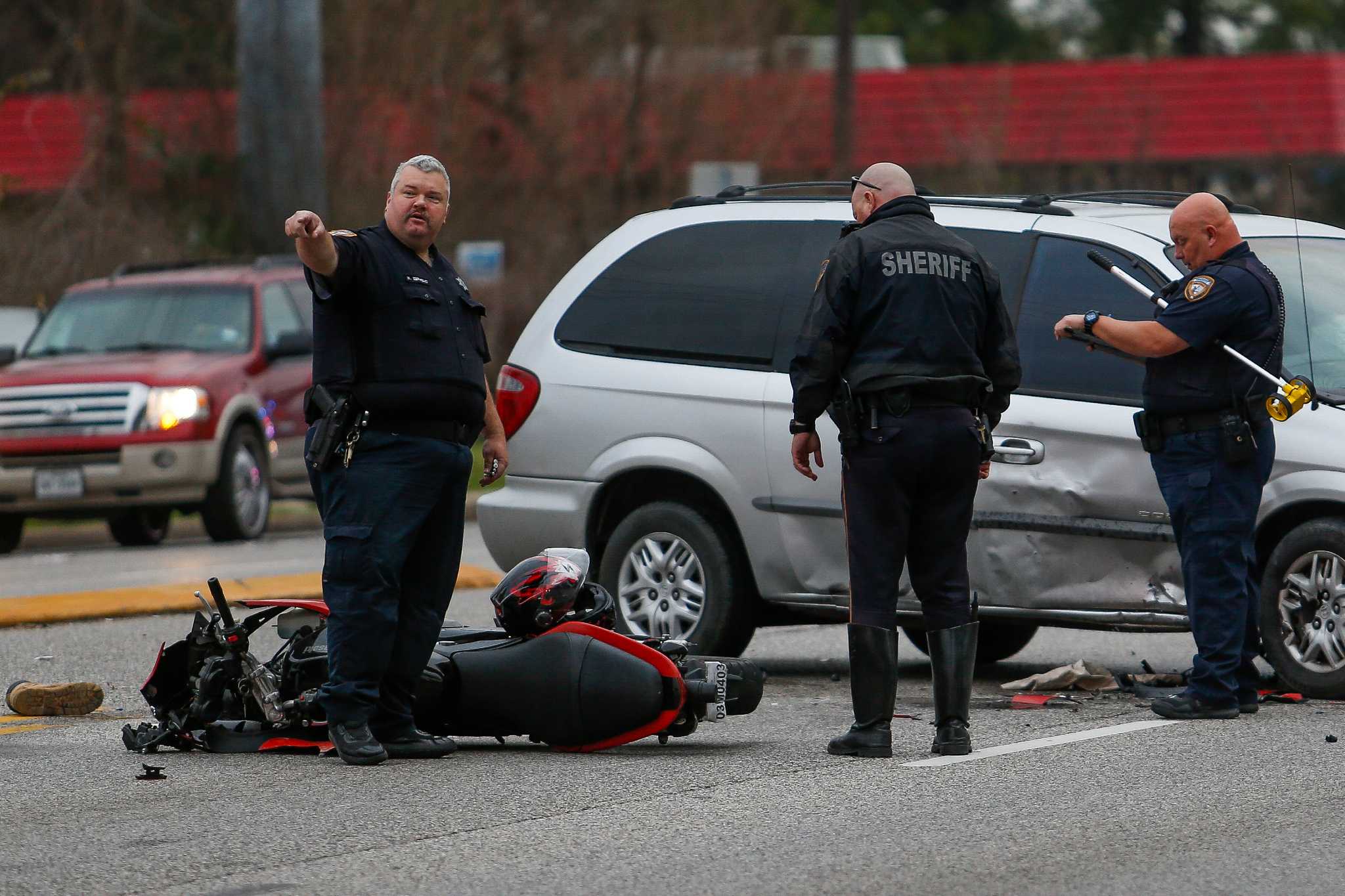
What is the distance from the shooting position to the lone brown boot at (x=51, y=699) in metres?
8.30

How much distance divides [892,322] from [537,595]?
4.83 ft

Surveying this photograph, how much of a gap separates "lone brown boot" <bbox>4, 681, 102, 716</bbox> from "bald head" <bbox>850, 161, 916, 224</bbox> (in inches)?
135

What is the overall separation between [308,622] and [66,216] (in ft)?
65.4

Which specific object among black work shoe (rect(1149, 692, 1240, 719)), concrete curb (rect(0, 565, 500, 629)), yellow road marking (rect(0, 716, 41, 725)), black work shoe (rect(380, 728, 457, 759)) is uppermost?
black work shoe (rect(380, 728, 457, 759))

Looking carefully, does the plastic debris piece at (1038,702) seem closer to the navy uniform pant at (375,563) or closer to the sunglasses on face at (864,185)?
the sunglasses on face at (864,185)

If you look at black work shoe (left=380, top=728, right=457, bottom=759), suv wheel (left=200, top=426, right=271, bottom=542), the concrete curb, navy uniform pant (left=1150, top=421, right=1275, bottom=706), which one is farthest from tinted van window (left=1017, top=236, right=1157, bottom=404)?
suv wheel (left=200, top=426, right=271, bottom=542)

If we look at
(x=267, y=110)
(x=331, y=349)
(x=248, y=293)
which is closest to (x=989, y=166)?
(x=267, y=110)

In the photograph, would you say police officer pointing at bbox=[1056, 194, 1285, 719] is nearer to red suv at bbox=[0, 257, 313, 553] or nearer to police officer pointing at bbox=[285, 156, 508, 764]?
police officer pointing at bbox=[285, 156, 508, 764]

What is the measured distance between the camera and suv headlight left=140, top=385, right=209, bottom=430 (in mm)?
15750

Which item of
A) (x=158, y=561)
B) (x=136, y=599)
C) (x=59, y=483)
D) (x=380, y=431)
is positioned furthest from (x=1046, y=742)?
(x=59, y=483)

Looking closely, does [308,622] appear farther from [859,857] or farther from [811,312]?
[859,857]

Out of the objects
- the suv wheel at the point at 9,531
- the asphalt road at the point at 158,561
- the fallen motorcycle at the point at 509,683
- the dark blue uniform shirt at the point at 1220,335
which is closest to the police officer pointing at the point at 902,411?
the fallen motorcycle at the point at 509,683

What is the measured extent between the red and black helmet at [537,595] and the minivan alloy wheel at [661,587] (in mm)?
1889

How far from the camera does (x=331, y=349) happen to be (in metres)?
7.09
